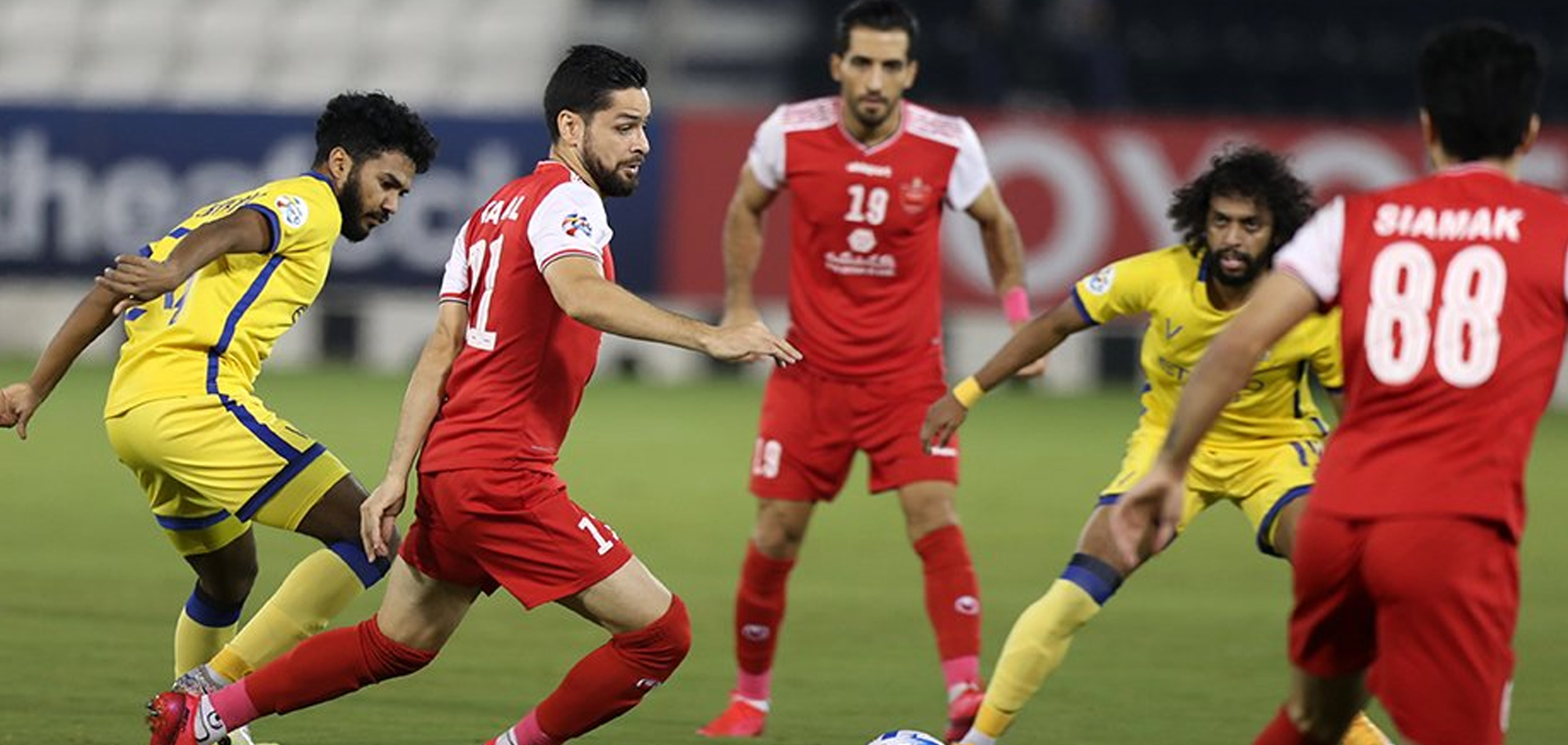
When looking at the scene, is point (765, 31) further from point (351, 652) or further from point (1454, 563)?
point (1454, 563)

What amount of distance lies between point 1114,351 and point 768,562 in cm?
1229

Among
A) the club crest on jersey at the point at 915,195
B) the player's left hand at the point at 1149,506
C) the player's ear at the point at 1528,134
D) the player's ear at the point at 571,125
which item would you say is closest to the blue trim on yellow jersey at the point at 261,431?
the player's ear at the point at 571,125

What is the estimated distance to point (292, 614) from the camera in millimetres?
6391

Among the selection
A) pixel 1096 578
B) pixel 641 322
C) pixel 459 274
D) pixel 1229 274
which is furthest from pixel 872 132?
pixel 641 322

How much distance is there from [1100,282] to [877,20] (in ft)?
5.38

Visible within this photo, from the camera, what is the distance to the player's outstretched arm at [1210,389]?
446cm

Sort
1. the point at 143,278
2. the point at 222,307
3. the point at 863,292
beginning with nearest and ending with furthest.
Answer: the point at 143,278 → the point at 222,307 → the point at 863,292

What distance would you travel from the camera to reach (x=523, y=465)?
5.75 metres

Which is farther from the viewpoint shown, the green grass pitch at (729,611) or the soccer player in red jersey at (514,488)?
the green grass pitch at (729,611)

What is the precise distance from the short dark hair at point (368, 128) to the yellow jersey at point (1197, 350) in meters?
1.90

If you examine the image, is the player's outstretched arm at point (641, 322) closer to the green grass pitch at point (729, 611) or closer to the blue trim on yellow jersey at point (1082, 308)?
the blue trim on yellow jersey at point (1082, 308)

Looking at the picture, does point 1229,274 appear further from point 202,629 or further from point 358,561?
point 202,629

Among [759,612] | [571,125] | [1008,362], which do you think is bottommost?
[759,612]

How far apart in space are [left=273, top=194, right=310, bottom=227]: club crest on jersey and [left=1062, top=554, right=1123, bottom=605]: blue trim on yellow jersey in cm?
225
